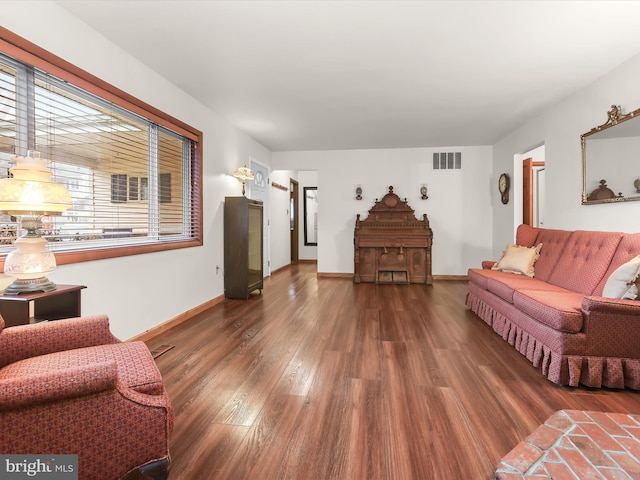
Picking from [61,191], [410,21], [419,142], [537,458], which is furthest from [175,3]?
[419,142]

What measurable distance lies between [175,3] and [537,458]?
307 centimetres

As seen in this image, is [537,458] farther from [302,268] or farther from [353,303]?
[302,268]

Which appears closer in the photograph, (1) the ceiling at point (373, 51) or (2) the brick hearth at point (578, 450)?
(2) the brick hearth at point (578, 450)

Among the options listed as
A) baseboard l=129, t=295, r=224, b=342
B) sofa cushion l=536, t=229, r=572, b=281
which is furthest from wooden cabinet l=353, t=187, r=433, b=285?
baseboard l=129, t=295, r=224, b=342

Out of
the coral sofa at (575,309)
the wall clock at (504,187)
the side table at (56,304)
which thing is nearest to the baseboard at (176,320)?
the side table at (56,304)

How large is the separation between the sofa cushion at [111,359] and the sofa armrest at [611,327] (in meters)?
2.44

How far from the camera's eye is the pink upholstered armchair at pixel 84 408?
3.52ft

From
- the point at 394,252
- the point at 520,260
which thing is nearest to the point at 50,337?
the point at 520,260

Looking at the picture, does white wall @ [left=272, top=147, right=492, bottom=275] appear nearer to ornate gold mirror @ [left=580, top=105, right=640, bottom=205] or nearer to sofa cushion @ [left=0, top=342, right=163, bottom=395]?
ornate gold mirror @ [left=580, top=105, right=640, bottom=205]

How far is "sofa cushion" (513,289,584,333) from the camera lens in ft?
7.05

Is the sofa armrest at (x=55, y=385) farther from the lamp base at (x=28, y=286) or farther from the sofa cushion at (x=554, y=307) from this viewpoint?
the sofa cushion at (x=554, y=307)

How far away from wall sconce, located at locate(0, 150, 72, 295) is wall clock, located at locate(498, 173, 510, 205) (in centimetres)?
553

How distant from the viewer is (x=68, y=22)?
229 cm

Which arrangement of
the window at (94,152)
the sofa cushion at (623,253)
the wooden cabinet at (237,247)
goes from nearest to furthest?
the window at (94,152) → the sofa cushion at (623,253) → the wooden cabinet at (237,247)
